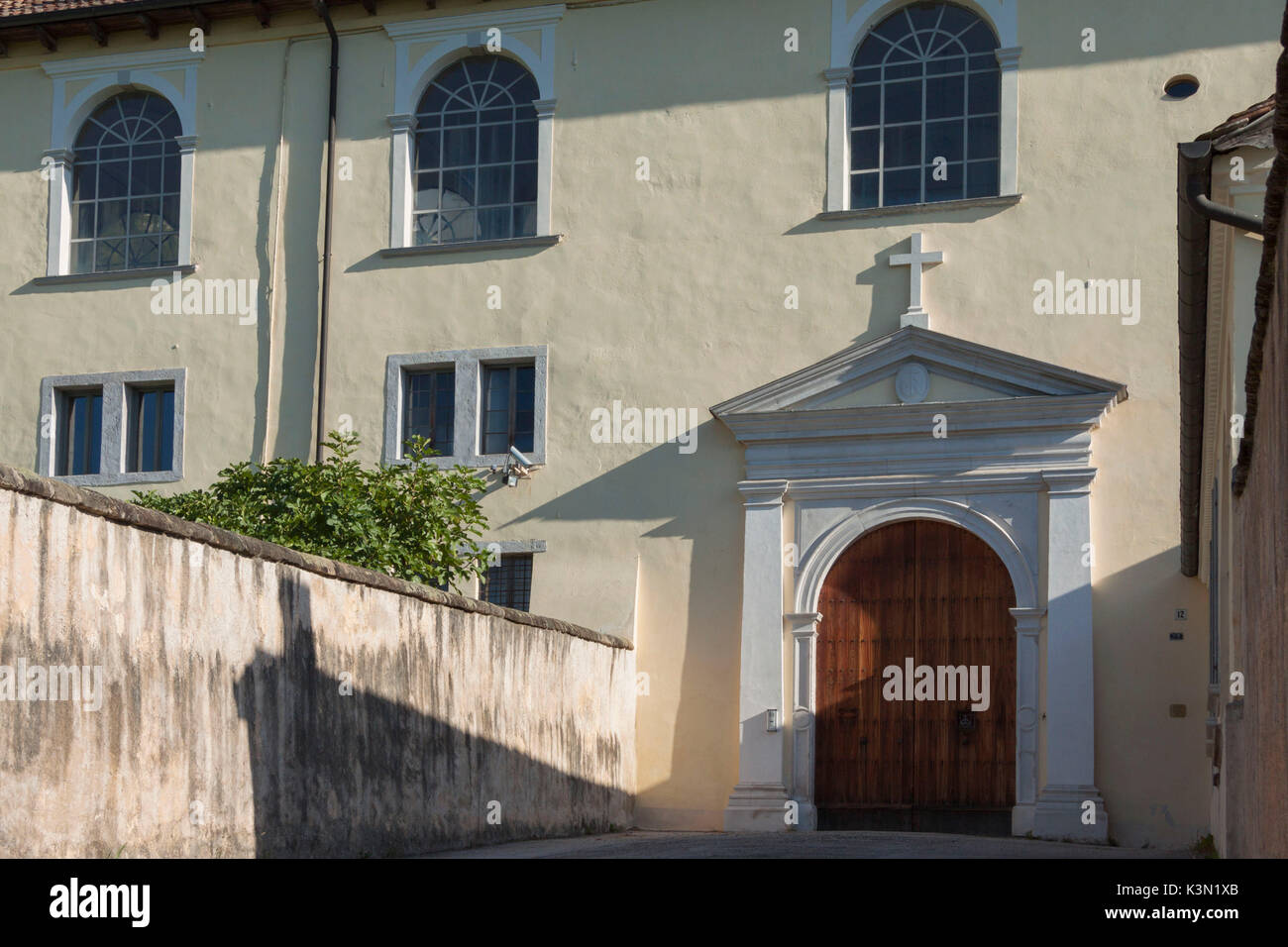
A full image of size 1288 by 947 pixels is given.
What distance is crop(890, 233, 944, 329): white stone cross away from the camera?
18594 millimetres

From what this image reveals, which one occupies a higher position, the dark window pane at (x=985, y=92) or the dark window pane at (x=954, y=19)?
the dark window pane at (x=954, y=19)

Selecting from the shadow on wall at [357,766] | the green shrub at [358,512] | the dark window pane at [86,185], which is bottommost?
the shadow on wall at [357,766]

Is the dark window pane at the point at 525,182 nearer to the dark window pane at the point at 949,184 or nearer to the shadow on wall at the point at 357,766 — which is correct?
the dark window pane at the point at 949,184

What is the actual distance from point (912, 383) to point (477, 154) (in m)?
5.76

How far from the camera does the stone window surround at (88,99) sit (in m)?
21.6

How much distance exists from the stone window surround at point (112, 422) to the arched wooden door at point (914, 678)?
7594 millimetres

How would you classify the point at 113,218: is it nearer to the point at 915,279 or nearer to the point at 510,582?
the point at 510,582

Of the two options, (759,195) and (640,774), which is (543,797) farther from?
(759,195)

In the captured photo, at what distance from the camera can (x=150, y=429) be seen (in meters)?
21.0

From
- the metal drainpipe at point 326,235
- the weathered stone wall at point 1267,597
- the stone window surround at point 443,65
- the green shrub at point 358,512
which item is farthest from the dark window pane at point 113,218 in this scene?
the weathered stone wall at point 1267,597

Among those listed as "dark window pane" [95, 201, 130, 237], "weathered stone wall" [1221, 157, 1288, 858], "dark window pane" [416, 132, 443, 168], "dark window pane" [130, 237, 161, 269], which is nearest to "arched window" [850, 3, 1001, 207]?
"dark window pane" [416, 132, 443, 168]

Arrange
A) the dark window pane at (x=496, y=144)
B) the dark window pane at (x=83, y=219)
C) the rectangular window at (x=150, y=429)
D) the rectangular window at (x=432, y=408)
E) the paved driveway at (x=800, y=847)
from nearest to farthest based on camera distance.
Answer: the paved driveway at (x=800, y=847) < the rectangular window at (x=432, y=408) < the dark window pane at (x=496, y=144) < the rectangular window at (x=150, y=429) < the dark window pane at (x=83, y=219)

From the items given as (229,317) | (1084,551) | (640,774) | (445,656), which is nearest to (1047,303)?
(1084,551)
